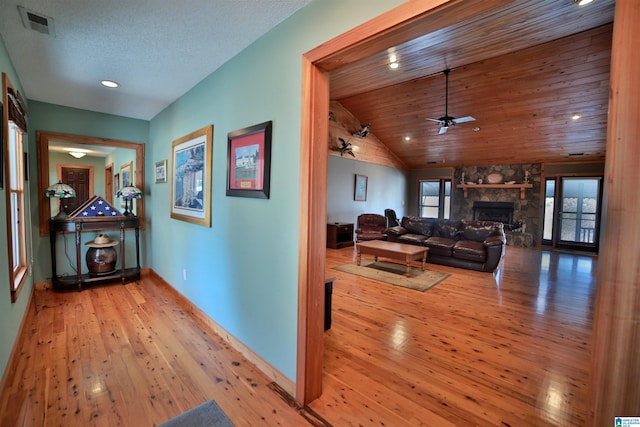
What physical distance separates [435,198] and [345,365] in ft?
30.6

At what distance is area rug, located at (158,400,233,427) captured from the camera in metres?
1.14

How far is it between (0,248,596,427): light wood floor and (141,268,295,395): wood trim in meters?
0.06

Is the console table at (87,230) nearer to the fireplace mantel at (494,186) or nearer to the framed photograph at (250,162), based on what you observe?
the framed photograph at (250,162)

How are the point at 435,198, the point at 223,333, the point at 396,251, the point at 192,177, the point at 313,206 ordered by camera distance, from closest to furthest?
the point at 313,206, the point at 223,333, the point at 192,177, the point at 396,251, the point at 435,198

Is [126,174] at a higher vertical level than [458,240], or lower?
higher

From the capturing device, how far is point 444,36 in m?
3.88

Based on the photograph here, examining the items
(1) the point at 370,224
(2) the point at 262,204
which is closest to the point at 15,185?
(2) the point at 262,204

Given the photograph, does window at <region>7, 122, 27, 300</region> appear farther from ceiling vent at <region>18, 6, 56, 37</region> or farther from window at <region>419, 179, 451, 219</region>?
window at <region>419, 179, 451, 219</region>

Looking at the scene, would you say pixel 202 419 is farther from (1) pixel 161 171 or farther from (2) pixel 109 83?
(1) pixel 161 171

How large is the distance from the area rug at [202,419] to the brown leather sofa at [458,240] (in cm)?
503

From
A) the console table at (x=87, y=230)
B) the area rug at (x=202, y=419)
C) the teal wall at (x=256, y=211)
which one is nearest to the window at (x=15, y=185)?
the teal wall at (x=256, y=211)

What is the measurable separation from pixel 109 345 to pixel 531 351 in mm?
3626

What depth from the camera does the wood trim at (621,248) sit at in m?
0.78

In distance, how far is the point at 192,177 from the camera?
3074mm
